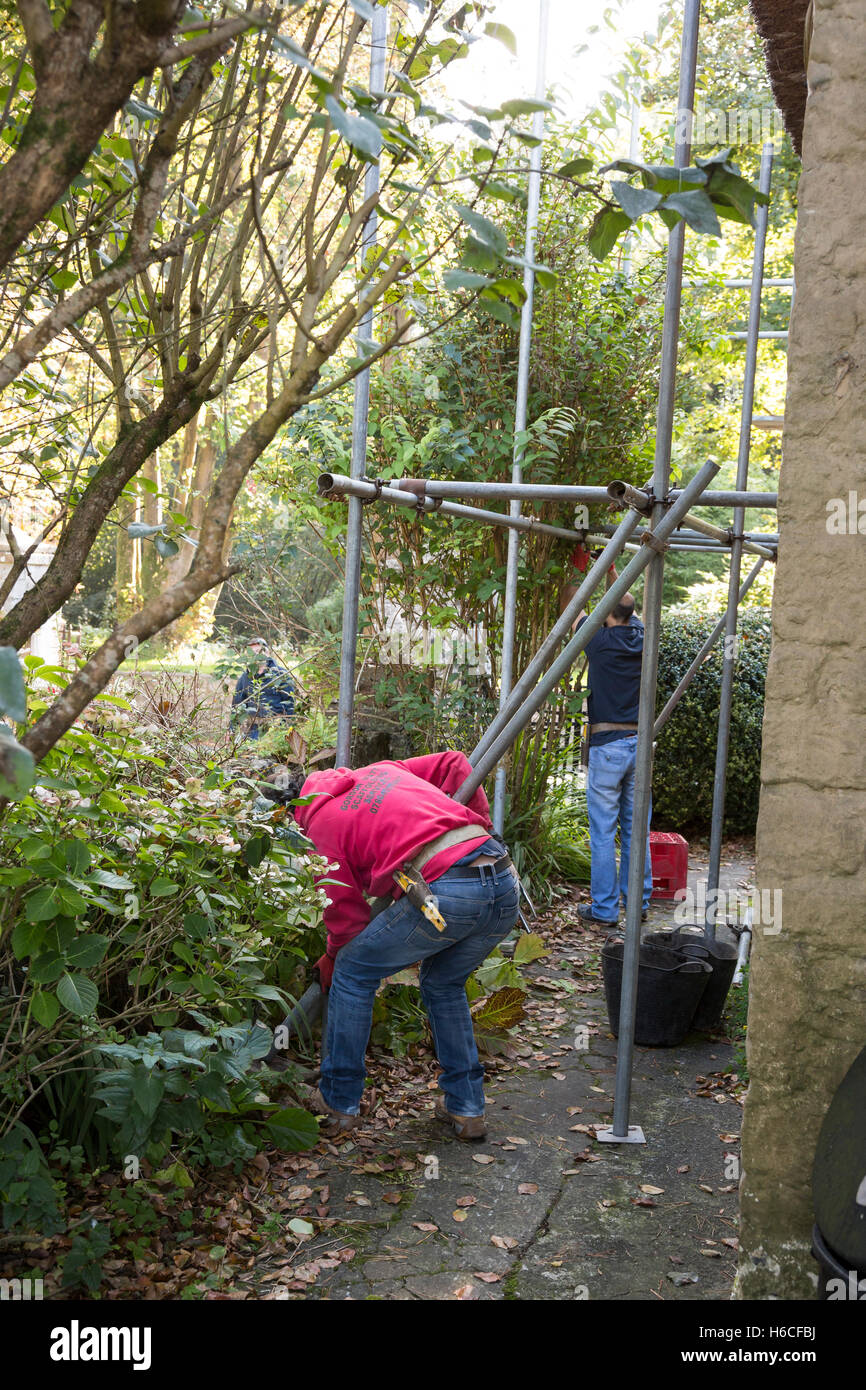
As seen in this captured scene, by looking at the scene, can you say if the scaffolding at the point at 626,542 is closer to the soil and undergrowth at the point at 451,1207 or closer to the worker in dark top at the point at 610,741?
the soil and undergrowth at the point at 451,1207

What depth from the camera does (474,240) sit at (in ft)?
5.36

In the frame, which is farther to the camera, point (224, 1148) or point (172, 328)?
point (224, 1148)

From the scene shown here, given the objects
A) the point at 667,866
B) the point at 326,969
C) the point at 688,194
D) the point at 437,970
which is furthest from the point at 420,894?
the point at 667,866

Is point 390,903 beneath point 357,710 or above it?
beneath

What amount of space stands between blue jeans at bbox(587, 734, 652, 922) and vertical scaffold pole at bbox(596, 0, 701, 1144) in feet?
8.85

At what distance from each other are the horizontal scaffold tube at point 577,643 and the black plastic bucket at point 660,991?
1.12 m

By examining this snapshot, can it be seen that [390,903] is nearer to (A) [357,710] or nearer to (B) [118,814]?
(B) [118,814]

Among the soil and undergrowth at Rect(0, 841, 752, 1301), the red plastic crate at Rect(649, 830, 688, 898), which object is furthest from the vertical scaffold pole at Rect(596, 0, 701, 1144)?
the red plastic crate at Rect(649, 830, 688, 898)

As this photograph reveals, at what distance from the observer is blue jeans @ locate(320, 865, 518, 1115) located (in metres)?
3.44

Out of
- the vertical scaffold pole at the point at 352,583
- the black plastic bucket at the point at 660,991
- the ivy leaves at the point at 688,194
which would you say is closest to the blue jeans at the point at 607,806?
the black plastic bucket at the point at 660,991

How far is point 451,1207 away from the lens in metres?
3.24

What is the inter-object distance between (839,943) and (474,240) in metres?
Answer: 1.67

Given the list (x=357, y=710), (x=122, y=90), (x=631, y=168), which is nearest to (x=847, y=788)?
(x=631, y=168)

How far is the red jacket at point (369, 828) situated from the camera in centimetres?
344
